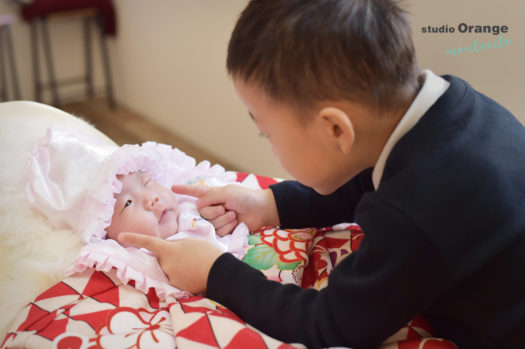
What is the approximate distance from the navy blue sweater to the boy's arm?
0.32m

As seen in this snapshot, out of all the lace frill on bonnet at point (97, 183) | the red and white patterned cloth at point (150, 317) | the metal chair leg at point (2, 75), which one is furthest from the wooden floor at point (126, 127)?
the red and white patterned cloth at point (150, 317)

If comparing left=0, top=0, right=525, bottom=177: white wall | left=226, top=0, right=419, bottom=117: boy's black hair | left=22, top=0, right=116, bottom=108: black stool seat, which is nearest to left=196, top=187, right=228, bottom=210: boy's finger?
left=226, top=0, right=419, bottom=117: boy's black hair

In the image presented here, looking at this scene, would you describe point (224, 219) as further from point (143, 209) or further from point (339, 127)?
point (339, 127)

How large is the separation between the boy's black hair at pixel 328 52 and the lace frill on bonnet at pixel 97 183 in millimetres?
411

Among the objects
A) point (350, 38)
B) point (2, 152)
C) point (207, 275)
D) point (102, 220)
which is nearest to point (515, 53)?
point (350, 38)

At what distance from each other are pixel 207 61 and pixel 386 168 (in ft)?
5.95

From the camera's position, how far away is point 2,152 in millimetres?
1192

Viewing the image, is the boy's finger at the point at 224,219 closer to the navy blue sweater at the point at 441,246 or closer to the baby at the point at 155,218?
the baby at the point at 155,218

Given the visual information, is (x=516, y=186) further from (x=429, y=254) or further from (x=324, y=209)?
(x=324, y=209)

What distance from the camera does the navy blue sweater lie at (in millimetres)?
691

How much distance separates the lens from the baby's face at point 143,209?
3.52 feet

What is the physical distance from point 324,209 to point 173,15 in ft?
6.04

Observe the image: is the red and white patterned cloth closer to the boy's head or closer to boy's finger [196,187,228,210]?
boy's finger [196,187,228,210]

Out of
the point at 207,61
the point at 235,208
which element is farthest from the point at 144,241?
the point at 207,61
